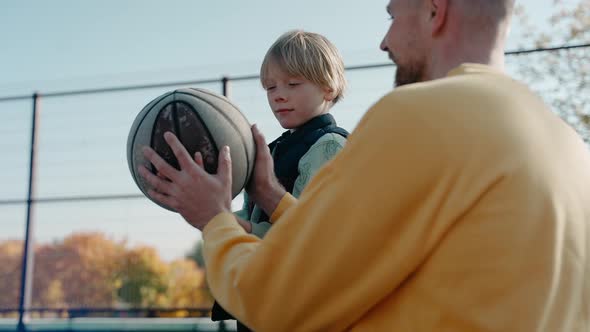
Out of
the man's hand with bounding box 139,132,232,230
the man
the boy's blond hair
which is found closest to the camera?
the man

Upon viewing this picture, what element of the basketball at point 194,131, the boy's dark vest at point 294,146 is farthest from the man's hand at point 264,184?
the boy's dark vest at point 294,146

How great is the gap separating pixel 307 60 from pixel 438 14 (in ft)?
4.39

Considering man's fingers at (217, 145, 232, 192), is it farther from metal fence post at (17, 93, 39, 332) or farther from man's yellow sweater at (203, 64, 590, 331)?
metal fence post at (17, 93, 39, 332)

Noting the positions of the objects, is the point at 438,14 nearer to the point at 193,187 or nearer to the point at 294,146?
the point at 193,187

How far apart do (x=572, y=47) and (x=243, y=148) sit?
199 inches

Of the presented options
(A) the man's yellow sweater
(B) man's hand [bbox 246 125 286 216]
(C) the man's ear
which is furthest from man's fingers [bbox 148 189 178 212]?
(C) the man's ear

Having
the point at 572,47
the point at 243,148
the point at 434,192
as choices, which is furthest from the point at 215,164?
the point at 572,47

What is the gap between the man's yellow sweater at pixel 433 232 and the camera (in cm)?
112

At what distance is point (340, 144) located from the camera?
261 cm

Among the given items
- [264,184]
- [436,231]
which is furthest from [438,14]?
[264,184]

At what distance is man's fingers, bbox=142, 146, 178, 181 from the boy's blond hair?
1.02 meters

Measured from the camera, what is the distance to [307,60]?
272cm

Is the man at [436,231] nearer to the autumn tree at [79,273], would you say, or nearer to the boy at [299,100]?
the boy at [299,100]

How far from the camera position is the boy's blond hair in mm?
2711
